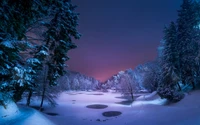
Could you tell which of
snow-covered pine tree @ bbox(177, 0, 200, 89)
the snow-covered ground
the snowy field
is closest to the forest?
snow-covered pine tree @ bbox(177, 0, 200, 89)

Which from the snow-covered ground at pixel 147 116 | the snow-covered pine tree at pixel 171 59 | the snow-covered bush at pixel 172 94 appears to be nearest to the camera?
the snow-covered ground at pixel 147 116

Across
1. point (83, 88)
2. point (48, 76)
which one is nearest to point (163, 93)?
point (48, 76)

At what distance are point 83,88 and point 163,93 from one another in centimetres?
10430

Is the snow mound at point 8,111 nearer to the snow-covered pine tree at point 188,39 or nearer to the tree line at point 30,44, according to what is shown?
the tree line at point 30,44

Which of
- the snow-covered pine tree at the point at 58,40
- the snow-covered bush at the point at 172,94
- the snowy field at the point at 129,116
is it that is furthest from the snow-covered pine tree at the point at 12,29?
the snow-covered bush at the point at 172,94

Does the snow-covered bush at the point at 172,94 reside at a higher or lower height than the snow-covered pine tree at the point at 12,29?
lower

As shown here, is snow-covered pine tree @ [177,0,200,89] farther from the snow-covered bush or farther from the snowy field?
the snowy field

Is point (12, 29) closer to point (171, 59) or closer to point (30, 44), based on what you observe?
point (30, 44)

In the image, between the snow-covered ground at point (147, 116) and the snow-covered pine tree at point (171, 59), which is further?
the snow-covered pine tree at point (171, 59)

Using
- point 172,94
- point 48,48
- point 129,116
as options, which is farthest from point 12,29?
point 172,94

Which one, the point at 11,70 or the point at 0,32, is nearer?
the point at 0,32

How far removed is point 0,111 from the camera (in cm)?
668

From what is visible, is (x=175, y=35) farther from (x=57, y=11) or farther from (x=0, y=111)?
(x=0, y=111)

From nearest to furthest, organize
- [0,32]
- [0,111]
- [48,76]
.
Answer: [0,32]
[0,111]
[48,76]
